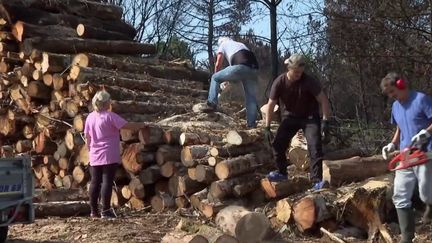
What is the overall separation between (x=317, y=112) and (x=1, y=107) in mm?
5990

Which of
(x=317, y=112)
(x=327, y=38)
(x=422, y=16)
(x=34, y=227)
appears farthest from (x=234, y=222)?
(x=327, y=38)

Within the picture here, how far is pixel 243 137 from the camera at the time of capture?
30.5 ft

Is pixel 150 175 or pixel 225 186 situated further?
pixel 150 175

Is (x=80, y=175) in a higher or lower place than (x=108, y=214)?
higher

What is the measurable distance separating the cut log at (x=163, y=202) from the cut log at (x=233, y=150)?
0.98m

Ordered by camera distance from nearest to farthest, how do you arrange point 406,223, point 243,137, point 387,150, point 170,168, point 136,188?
point 406,223 < point 387,150 < point 243,137 < point 170,168 < point 136,188

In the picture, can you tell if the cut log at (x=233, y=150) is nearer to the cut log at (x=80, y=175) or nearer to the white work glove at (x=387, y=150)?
the white work glove at (x=387, y=150)

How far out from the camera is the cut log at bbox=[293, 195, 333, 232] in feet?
25.3

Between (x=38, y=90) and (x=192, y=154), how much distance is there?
3650 mm

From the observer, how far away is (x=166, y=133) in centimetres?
962

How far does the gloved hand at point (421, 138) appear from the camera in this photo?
6684mm

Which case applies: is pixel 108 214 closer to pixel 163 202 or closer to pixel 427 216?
pixel 163 202

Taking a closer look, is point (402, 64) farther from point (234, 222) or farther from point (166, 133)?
point (234, 222)

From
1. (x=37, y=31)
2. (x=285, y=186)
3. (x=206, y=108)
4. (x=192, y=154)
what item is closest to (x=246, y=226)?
(x=285, y=186)
